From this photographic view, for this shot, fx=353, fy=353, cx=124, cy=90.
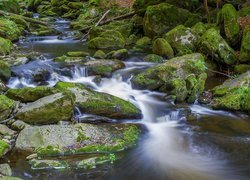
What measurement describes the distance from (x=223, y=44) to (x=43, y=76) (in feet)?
18.7

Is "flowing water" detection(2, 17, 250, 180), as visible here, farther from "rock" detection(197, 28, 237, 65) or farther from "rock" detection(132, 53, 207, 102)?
"rock" detection(197, 28, 237, 65)

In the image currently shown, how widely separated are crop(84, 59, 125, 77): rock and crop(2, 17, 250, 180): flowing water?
0.23 meters

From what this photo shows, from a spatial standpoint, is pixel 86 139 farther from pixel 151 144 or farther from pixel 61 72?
pixel 61 72

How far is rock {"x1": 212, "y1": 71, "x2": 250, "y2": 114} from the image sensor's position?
28.3 ft

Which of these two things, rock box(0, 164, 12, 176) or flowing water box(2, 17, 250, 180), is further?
flowing water box(2, 17, 250, 180)

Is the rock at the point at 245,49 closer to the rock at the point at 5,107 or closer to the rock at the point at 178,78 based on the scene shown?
the rock at the point at 178,78

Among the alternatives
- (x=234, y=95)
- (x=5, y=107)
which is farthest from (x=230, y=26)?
(x=5, y=107)

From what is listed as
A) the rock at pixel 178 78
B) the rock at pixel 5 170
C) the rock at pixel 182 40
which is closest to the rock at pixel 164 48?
the rock at pixel 182 40

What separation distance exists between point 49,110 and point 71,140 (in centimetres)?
108

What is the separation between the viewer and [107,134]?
6.91m

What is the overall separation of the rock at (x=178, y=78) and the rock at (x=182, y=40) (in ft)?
6.59

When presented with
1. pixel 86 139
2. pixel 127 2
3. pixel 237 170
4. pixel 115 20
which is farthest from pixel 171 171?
pixel 127 2

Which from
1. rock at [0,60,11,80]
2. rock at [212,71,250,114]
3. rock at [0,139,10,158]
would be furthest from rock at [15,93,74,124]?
rock at [212,71,250,114]

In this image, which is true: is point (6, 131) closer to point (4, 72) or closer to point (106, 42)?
point (4, 72)
